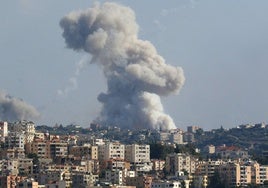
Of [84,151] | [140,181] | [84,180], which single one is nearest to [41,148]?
[84,151]

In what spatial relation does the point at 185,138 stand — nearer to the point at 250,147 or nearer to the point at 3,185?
the point at 250,147

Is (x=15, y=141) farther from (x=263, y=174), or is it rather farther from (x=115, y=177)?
(x=263, y=174)

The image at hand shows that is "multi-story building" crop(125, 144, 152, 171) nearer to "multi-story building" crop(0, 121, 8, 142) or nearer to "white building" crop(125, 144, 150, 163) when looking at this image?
"white building" crop(125, 144, 150, 163)

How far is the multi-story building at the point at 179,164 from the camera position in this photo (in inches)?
3159

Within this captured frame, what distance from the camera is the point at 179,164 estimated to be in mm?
80688

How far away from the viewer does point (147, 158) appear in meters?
84.2

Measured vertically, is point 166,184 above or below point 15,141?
below

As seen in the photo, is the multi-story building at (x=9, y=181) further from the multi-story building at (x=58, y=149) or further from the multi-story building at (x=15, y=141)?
the multi-story building at (x=15, y=141)

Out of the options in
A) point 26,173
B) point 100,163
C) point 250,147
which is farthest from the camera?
point 250,147

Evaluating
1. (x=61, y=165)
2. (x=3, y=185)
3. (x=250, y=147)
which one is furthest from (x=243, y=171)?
(x=250, y=147)

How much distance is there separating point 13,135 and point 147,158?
25.4 feet

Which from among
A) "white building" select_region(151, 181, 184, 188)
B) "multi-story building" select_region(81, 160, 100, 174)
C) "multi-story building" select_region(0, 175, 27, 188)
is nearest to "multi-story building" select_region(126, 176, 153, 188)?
"white building" select_region(151, 181, 184, 188)

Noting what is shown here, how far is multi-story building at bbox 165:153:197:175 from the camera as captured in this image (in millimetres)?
80250

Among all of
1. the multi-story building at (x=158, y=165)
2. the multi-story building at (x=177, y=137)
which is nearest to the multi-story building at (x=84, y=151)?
the multi-story building at (x=158, y=165)
